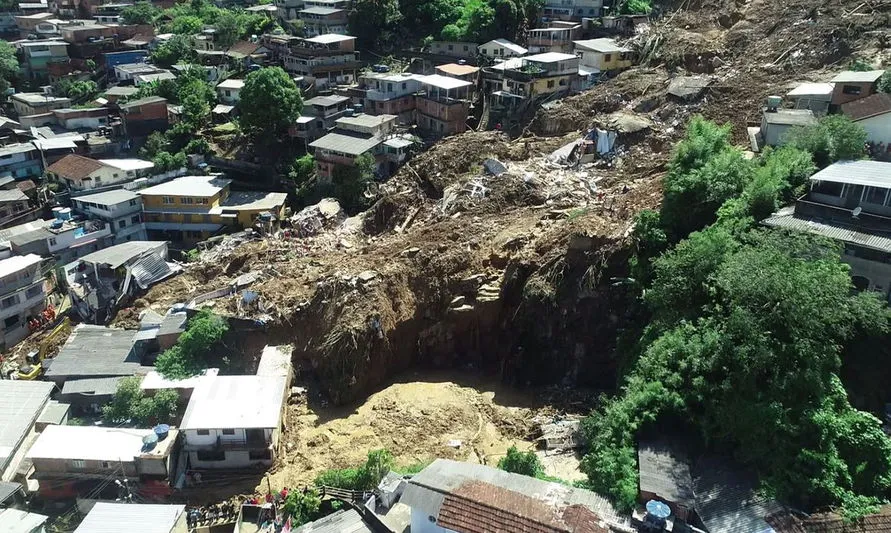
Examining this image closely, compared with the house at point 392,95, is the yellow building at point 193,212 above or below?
below

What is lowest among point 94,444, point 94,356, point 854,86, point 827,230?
point 94,356

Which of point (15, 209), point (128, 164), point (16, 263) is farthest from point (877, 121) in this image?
point (15, 209)

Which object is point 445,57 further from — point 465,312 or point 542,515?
point 542,515

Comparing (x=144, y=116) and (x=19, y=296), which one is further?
(x=144, y=116)

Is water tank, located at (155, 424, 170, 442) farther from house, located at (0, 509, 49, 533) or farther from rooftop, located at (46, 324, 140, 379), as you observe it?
rooftop, located at (46, 324, 140, 379)

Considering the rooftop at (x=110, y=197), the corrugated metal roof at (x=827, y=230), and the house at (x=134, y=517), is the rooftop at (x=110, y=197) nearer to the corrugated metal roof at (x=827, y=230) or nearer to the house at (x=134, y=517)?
the house at (x=134, y=517)

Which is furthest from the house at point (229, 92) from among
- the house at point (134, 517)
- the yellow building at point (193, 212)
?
the house at point (134, 517)

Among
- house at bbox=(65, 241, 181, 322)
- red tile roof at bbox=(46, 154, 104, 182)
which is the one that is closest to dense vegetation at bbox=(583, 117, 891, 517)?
house at bbox=(65, 241, 181, 322)

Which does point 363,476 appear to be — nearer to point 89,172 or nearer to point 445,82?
point 89,172
